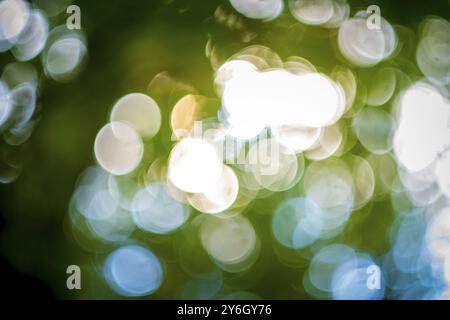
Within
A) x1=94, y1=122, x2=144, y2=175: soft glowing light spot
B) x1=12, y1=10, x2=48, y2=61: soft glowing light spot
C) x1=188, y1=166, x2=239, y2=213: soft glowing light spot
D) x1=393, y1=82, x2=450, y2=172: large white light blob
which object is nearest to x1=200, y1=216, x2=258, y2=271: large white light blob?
x1=188, y1=166, x2=239, y2=213: soft glowing light spot

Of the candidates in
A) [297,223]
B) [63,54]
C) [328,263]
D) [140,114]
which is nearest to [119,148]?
[140,114]

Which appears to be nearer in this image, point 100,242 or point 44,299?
point 44,299

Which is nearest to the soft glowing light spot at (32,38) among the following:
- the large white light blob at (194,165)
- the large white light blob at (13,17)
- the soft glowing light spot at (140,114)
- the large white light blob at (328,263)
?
the large white light blob at (13,17)

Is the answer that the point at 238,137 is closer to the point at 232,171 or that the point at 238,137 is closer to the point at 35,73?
the point at 232,171

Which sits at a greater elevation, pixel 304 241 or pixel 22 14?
pixel 22 14

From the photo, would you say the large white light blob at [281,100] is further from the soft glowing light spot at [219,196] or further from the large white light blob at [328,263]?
the large white light blob at [328,263]

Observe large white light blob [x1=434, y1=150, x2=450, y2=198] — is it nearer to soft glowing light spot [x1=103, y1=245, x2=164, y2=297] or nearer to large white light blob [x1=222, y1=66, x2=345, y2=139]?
large white light blob [x1=222, y1=66, x2=345, y2=139]

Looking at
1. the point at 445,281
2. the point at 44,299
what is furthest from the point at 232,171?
the point at 445,281
